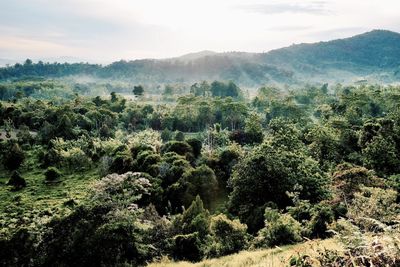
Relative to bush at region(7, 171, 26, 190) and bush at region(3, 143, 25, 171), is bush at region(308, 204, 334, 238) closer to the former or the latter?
bush at region(7, 171, 26, 190)

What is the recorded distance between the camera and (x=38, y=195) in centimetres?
4072

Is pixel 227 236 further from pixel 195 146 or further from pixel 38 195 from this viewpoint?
pixel 38 195

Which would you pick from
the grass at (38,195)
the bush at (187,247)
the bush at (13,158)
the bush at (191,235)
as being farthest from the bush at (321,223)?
the bush at (13,158)

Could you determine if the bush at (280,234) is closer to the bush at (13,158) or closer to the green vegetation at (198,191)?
the green vegetation at (198,191)

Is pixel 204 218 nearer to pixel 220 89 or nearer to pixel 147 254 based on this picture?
pixel 147 254

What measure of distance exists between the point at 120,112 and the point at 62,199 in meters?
52.0

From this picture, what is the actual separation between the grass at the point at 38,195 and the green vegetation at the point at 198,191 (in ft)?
0.49

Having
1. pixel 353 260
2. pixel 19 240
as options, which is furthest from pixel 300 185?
pixel 353 260

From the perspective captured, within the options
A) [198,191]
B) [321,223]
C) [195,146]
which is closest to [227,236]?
[321,223]

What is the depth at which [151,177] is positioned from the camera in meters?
34.8

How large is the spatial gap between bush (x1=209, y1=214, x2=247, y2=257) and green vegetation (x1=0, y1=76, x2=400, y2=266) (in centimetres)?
6

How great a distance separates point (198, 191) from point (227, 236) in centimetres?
1424

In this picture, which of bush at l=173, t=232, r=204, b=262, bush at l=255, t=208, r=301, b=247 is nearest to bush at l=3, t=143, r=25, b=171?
bush at l=173, t=232, r=204, b=262

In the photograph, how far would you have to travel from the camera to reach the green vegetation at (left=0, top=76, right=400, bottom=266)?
1552 centimetres
